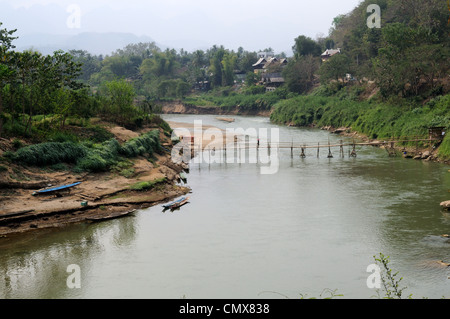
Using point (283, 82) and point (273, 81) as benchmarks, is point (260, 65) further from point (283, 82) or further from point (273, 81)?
point (283, 82)

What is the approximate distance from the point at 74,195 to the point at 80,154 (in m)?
5.00

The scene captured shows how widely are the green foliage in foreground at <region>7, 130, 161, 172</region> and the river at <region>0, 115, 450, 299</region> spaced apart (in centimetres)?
583

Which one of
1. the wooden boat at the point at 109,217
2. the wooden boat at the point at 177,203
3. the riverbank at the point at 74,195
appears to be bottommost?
the wooden boat at the point at 109,217

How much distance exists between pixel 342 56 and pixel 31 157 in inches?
2039

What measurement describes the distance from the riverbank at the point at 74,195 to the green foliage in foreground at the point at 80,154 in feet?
1.76

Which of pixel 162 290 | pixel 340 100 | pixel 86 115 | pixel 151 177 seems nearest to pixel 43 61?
pixel 86 115

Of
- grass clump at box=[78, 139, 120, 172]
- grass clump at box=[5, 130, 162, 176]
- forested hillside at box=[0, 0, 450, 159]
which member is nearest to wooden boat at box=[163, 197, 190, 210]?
grass clump at box=[5, 130, 162, 176]

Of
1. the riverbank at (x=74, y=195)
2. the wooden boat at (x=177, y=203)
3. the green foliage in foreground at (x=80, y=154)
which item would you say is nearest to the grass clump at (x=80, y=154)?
the green foliage in foreground at (x=80, y=154)

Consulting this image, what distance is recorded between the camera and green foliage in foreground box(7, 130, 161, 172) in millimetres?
25938

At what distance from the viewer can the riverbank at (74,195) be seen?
2159 centimetres

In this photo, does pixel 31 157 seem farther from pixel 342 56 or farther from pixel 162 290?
pixel 342 56

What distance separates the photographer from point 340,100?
6475cm

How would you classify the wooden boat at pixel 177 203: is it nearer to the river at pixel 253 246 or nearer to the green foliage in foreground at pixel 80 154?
the river at pixel 253 246

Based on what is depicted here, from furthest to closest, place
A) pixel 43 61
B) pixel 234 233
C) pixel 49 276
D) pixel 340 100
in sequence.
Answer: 1. pixel 340 100
2. pixel 43 61
3. pixel 234 233
4. pixel 49 276
